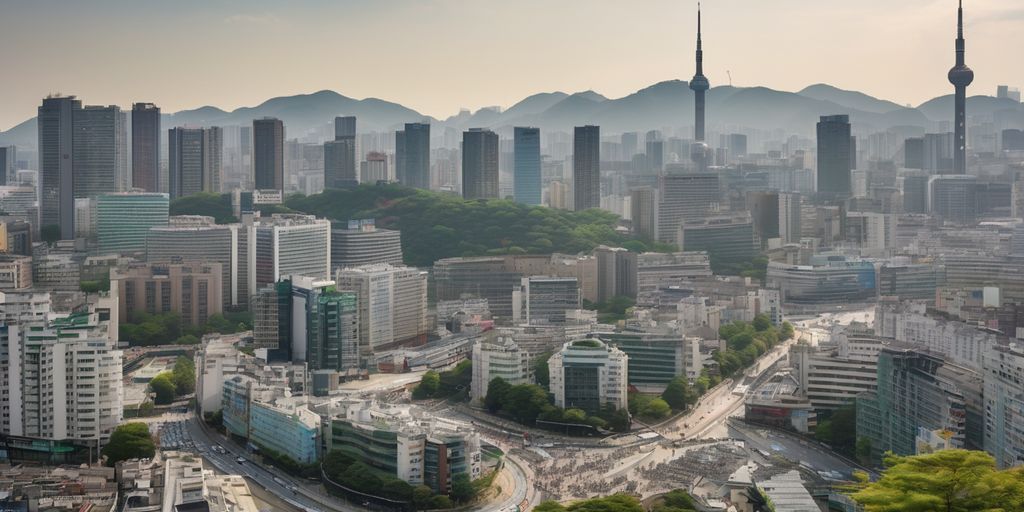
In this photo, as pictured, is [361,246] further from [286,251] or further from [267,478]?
[267,478]

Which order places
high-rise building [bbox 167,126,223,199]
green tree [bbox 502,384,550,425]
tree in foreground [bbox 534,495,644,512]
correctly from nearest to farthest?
tree in foreground [bbox 534,495,644,512] → green tree [bbox 502,384,550,425] → high-rise building [bbox 167,126,223,199]

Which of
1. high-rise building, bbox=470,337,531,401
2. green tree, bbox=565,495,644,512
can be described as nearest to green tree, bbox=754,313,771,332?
high-rise building, bbox=470,337,531,401

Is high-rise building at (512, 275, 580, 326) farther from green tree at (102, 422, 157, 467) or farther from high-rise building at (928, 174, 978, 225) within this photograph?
high-rise building at (928, 174, 978, 225)

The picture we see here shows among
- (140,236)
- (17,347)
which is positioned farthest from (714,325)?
(140,236)

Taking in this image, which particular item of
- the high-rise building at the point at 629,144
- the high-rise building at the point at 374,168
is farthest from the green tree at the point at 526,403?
the high-rise building at the point at 629,144

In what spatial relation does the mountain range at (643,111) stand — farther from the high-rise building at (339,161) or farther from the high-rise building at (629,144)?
the high-rise building at (339,161)

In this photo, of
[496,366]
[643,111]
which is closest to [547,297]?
[496,366]

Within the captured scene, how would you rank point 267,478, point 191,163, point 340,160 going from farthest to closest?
point 340,160, point 191,163, point 267,478
